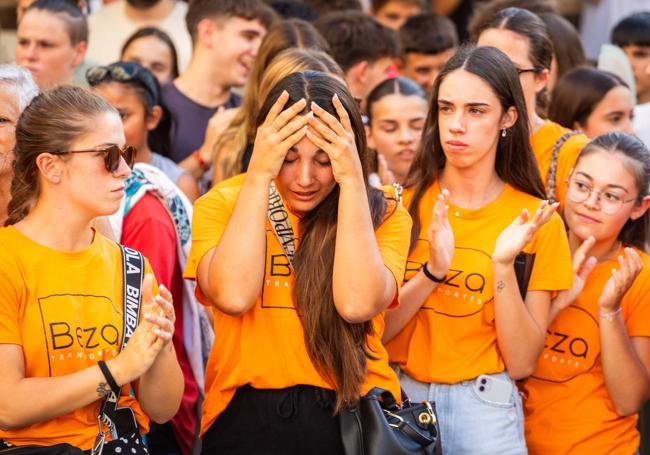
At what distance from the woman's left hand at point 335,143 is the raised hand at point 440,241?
19.3 inches

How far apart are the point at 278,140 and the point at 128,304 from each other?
71 centimetres

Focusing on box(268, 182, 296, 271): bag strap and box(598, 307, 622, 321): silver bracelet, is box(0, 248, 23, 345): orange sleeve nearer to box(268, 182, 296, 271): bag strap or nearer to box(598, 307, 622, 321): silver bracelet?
box(268, 182, 296, 271): bag strap

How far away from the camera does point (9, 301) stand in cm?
305

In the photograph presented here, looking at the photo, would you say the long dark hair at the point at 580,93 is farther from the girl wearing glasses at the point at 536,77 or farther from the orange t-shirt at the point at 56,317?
the orange t-shirt at the point at 56,317

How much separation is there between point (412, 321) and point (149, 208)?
45.6 inches

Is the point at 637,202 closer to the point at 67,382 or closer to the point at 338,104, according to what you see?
the point at 338,104

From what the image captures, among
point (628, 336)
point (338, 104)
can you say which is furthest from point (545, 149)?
point (338, 104)

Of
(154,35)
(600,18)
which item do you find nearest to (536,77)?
(154,35)

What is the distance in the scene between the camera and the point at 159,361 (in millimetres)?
3227

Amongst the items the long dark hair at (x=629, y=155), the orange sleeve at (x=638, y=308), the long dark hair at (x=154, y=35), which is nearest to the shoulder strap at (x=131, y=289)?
the long dark hair at (x=629, y=155)

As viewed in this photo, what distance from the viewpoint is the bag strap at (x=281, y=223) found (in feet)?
11.4

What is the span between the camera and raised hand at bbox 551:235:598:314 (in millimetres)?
4035

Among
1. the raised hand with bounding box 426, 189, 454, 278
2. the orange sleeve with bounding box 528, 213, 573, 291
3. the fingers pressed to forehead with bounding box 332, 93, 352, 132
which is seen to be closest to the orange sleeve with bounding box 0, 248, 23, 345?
the fingers pressed to forehead with bounding box 332, 93, 352, 132

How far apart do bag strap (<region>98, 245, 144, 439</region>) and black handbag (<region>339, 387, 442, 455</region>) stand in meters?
0.72
